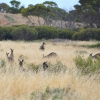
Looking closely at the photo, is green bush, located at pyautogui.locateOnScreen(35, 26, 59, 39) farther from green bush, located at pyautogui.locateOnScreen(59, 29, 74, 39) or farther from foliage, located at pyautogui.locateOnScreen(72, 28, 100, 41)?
foliage, located at pyautogui.locateOnScreen(72, 28, 100, 41)

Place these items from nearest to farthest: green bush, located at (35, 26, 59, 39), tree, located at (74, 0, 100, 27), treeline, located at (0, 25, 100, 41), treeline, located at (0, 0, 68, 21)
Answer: treeline, located at (0, 25, 100, 41), green bush, located at (35, 26, 59, 39), tree, located at (74, 0, 100, 27), treeline, located at (0, 0, 68, 21)

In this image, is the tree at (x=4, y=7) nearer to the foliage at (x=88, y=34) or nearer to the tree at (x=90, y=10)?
the tree at (x=90, y=10)

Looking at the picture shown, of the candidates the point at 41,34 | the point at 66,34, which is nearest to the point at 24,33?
the point at 41,34

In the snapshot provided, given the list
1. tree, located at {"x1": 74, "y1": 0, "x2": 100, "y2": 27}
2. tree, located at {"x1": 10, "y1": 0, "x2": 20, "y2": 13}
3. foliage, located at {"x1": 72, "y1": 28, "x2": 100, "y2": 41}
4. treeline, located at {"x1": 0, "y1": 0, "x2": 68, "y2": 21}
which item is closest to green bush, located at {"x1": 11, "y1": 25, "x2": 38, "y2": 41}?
foliage, located at {"x1": 72, "y1": 28, "x2": 100, "y2": 41}

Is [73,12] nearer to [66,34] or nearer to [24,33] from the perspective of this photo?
[66,34]

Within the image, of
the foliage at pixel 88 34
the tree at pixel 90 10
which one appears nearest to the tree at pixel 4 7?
the tree at pixel 90 10

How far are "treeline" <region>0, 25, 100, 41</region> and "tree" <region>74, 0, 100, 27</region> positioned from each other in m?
6.44

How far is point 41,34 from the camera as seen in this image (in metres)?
47.2

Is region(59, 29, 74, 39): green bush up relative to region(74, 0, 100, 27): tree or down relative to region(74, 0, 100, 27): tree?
down

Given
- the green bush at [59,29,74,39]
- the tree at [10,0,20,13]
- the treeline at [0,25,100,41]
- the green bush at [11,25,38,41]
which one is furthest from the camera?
the tree at [10,0,20,13]

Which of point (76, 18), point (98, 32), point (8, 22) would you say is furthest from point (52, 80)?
point (8, 22)

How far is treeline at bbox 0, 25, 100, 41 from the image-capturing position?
43469 mm

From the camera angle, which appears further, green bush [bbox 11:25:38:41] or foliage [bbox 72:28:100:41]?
green bush [bbox 11:25:38:41]

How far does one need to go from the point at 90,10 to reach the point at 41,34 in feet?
32.6
